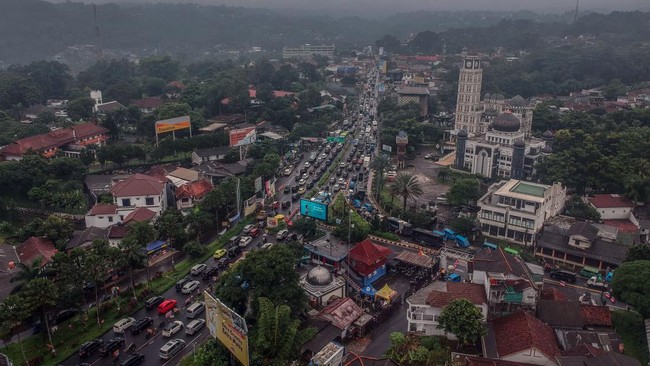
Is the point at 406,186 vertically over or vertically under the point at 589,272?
over

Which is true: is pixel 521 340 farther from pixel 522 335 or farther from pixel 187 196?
pixel 187 196

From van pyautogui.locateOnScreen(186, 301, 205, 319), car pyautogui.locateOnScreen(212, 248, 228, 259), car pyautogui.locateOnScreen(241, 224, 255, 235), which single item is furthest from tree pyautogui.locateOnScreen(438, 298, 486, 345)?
car pyautogui.locateOnScreen(241, 224, 255, 235)

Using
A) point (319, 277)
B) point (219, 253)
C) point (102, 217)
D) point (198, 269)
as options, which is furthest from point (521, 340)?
point (102, 217)

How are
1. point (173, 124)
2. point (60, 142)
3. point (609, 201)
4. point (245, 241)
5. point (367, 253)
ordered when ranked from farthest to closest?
1. point (173, 124)
2. point (60, 142)
3. point (609, 201)
4. point (245, 241)
5. point (367, 253)

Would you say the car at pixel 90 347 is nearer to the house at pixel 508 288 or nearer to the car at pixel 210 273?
the car at pixel 210 273

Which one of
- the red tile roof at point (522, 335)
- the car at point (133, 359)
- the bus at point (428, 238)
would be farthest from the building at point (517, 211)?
the car at point (133, 359)

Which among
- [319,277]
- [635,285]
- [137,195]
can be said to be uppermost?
[137,195]
